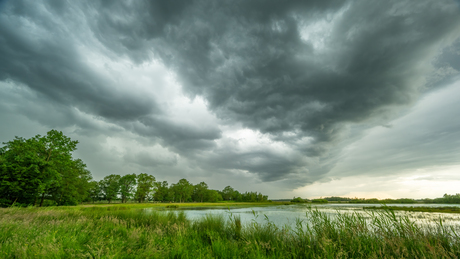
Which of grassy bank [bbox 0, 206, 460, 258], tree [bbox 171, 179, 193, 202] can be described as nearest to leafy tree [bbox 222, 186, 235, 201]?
tree [bbox 171, 179, 193, 202]

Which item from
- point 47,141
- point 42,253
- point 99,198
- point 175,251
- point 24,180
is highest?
point 47,141

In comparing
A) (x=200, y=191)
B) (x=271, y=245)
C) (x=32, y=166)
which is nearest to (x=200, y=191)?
(x=200, y=191)

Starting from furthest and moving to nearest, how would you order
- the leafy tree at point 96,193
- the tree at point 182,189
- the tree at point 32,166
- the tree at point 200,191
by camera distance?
1. the tree at point 200,191
2. the tree at point 182,189
3. the leafy tree at point 96,193
4. the tree at point 32,166

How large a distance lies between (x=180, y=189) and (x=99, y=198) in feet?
140

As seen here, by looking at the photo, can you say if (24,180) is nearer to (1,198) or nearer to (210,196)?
(1,198)

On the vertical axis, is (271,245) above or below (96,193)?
above

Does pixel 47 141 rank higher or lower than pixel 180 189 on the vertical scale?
higher

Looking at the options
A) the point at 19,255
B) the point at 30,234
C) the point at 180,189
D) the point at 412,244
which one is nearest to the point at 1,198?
the point at 30,234

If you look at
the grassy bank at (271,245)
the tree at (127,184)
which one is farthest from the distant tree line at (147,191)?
the grassy bank at (271,245)

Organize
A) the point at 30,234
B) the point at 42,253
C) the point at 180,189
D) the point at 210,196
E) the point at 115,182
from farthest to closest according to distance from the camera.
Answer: the point at 210,196, the point at 180,189, the point at 115,182, the point at 30,234, the point at 42,253

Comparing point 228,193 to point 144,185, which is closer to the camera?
point 144,185

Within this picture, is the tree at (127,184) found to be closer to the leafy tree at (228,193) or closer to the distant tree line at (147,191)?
the distant tree line at (147,191)

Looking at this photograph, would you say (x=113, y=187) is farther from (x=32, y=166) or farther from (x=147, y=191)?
(x=32, y=166)

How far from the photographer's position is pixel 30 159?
86.2ft
